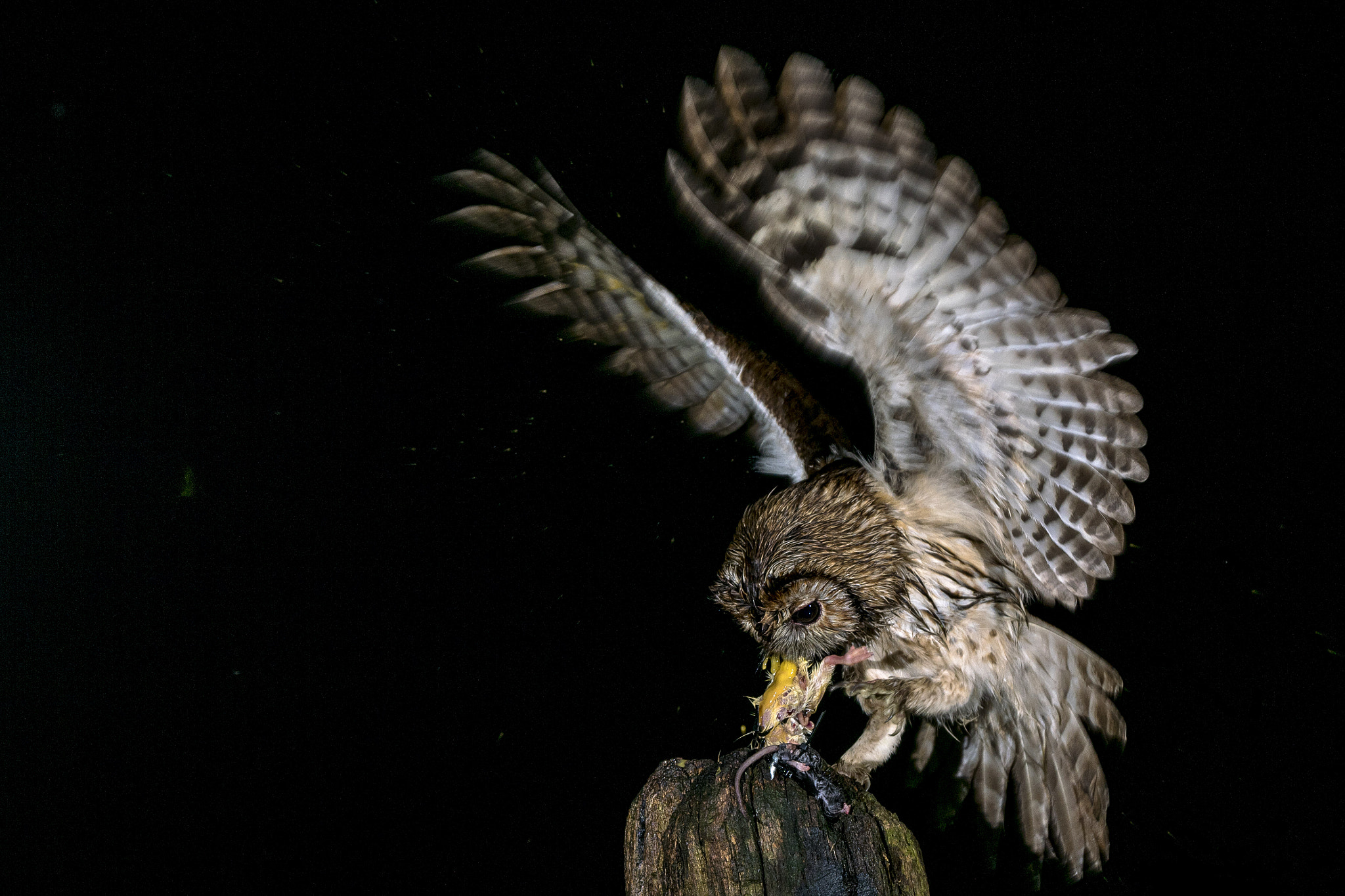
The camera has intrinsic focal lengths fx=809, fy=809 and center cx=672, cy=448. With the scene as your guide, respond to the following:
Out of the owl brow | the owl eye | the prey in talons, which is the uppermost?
the owl brow

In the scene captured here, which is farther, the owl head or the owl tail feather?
the owl tail feather

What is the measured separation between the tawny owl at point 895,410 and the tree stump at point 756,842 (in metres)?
0.25

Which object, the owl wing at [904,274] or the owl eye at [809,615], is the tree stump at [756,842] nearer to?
the owl eye at [809,615]

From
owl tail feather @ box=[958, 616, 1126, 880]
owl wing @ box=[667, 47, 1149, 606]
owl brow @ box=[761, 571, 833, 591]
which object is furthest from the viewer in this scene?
owl tail feather @ box=[958, 616, 1126, 880]

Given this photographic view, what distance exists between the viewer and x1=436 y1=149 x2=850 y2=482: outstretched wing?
4.74ft

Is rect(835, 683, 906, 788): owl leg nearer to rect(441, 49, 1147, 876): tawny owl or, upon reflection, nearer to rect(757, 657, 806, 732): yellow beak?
rect(441, 49, 1147, 876): tawny owl

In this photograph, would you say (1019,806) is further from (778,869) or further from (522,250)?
(522,250)

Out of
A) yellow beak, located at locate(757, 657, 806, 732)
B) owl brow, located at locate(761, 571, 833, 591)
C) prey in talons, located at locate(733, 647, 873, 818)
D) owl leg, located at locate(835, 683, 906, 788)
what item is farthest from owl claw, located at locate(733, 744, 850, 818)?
owl leg, located at locate(835, 683, 906, 788)

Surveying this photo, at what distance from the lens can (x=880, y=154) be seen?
1.17 m

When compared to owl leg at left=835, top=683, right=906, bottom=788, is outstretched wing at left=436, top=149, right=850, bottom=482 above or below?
above

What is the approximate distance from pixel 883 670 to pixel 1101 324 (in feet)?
2.27

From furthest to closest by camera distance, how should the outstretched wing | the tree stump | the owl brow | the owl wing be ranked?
the outstretched wing → the owl brow → the owl wing → the tree stump

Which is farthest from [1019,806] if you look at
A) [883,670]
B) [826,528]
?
[826,528]

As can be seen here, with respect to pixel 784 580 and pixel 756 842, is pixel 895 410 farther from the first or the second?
pixel 756 842
